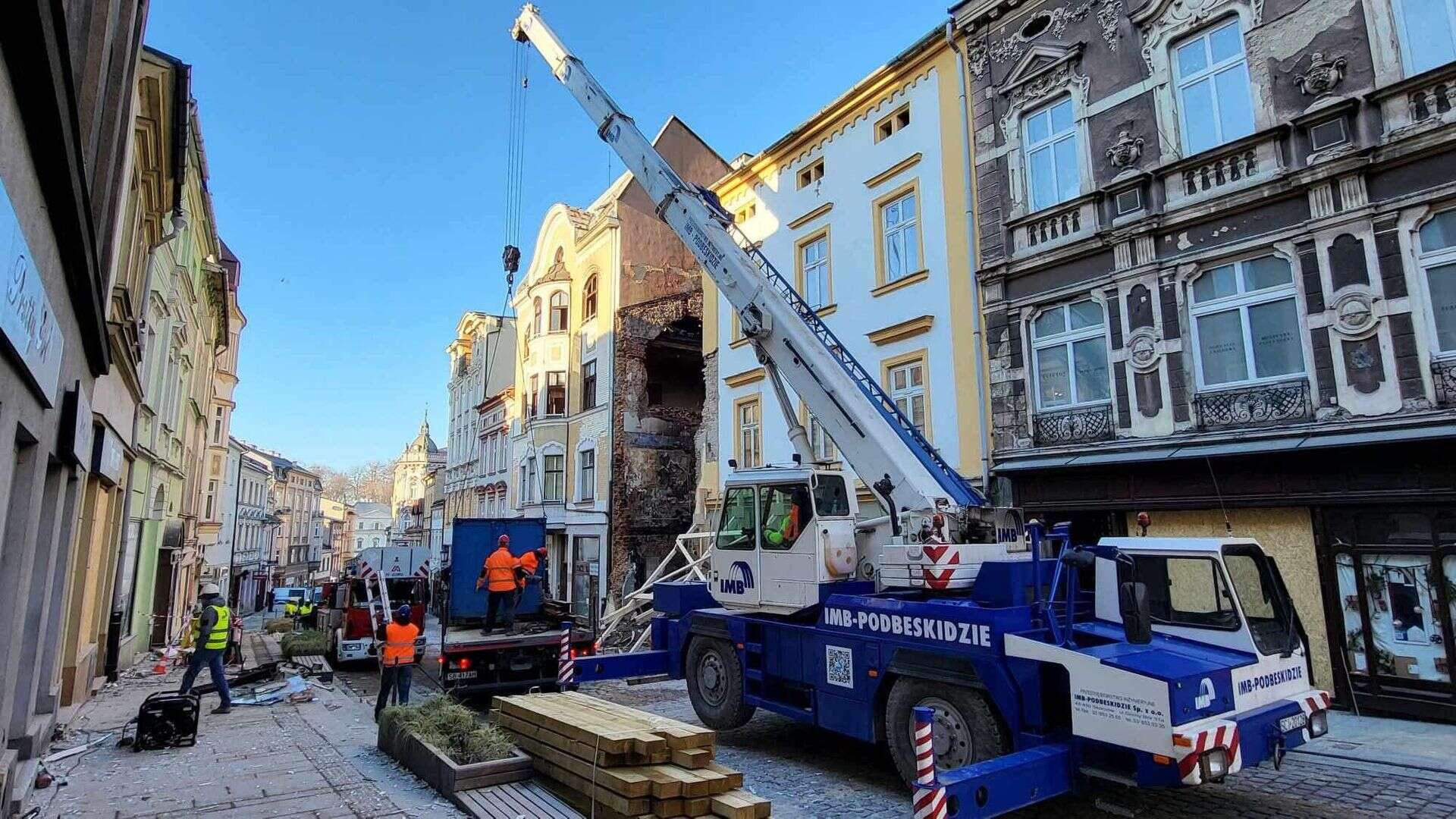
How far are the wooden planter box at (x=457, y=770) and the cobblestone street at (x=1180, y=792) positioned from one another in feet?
7.02

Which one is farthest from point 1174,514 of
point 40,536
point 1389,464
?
point 40,536

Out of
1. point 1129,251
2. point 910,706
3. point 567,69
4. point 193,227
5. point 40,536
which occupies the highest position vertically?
point 567,69

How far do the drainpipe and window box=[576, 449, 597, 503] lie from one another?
15.0 metres

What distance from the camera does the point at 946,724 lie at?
249 inches

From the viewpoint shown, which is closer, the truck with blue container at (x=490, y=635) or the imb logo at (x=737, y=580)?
the imb logo at (x=737, y=580)

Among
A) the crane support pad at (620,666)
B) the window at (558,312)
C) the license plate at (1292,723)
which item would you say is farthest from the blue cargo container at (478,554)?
the window at (558,312)

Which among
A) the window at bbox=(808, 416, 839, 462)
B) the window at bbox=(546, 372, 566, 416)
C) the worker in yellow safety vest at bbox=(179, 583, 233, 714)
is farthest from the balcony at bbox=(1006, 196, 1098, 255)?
the window at bbox=(546, 372, 566, 416)

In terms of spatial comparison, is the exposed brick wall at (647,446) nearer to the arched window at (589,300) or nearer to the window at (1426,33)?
the arched window at (589,300)

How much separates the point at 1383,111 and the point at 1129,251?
3168mm

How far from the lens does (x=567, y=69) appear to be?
14.6 m

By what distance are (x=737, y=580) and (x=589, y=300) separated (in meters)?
20.1

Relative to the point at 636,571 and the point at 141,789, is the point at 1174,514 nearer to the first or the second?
the point at 141,789

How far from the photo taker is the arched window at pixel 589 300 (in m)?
27.0

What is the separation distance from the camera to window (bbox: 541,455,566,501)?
89.8 feet
